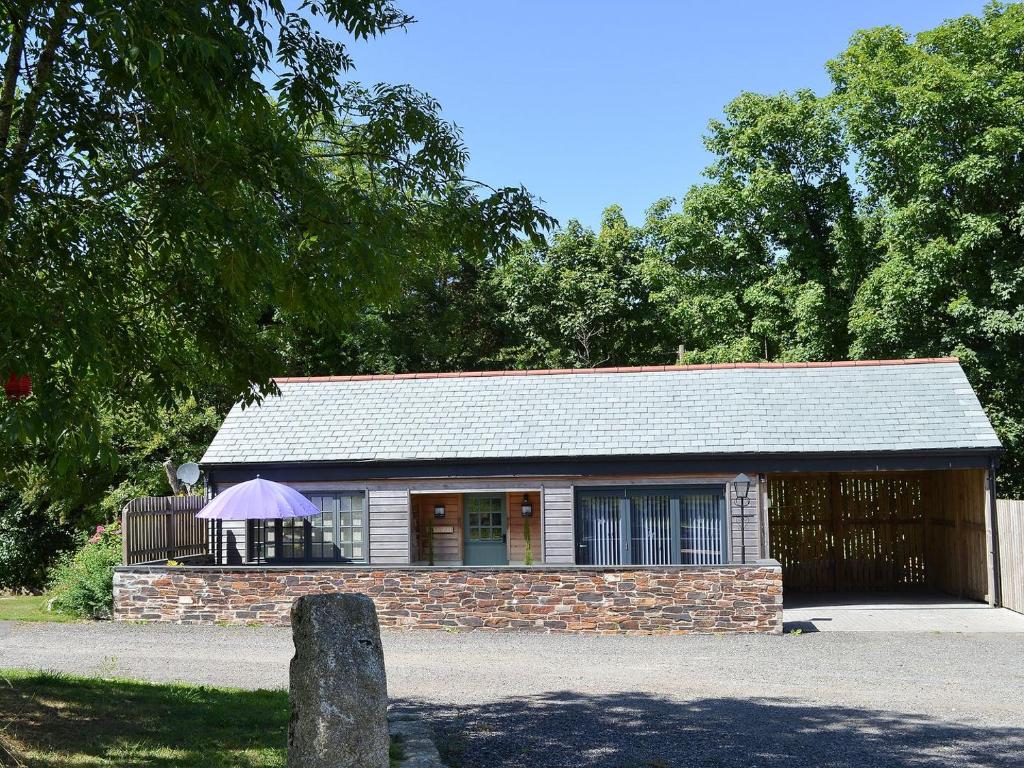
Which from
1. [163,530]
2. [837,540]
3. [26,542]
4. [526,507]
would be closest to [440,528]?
[526,507]

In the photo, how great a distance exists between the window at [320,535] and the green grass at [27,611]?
3.69 m

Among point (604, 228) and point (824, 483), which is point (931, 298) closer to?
point (824, 483)

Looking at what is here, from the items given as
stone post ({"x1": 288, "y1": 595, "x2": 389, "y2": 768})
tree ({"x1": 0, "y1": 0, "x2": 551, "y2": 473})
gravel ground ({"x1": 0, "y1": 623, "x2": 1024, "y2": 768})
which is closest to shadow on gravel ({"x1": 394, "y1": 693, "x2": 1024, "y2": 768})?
gravel ground ({"x1": 0, "y1": 623, "x2": 1024, "y2": 768})

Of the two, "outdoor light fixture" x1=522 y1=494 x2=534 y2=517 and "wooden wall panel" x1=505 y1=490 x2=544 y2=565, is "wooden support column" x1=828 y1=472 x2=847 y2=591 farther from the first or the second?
"outdoor light fixture" x1=522 y1=494 x2=534 y2=517

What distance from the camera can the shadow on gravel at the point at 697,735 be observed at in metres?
8.13

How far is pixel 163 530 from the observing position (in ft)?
62.2

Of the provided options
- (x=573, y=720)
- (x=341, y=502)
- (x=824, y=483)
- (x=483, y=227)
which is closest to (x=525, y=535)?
(x=341, y=502)

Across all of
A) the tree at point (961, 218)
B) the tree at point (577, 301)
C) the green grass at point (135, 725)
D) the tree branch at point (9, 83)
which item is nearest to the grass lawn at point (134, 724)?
the green grass at point (135, 725)

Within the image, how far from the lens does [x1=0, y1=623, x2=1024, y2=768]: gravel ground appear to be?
8484 millimetres

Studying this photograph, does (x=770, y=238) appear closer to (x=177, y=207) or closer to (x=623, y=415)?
(x=623, y=415)

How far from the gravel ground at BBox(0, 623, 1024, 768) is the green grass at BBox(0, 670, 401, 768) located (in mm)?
1301

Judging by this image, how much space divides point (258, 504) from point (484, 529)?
5.19 metres

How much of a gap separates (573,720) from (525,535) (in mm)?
11036

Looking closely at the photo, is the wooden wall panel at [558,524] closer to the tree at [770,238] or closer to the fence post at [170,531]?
the fence post at [170,531]
